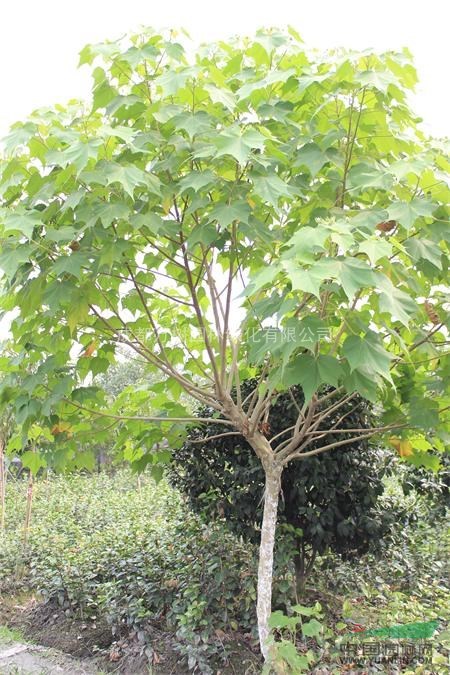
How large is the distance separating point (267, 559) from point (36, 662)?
1.67 meters

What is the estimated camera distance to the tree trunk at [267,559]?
2.81 m

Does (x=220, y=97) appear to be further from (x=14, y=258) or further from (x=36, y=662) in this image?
(x=36, y=662)

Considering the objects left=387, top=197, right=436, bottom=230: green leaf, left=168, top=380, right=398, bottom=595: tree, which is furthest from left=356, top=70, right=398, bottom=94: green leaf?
left=168, top=380, right=398, bottom=595: tree

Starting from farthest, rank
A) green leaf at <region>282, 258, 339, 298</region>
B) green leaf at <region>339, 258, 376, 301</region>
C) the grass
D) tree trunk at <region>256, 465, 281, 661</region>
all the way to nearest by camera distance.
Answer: the grass
tree trunk at <region>256, 465, 281, 661</region>
green leaf at <region>339, 258, 376, 301</region>
green leaf at <region>282, 258, 339, 298</region>

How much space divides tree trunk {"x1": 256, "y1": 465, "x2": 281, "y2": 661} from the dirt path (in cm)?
119

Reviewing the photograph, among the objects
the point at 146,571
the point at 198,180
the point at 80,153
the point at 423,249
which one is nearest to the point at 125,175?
the point at 80,153

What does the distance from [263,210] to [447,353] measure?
0.95 metres

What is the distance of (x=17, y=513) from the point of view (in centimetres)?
714

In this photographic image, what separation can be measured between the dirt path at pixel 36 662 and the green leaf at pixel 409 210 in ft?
9.61

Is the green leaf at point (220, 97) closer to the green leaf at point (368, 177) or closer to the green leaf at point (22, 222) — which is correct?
the green leaf at point (368, 177)

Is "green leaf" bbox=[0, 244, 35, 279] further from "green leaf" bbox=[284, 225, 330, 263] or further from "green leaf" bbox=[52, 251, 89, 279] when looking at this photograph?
"green leaf" bbox=[284, 225, 330, 263]

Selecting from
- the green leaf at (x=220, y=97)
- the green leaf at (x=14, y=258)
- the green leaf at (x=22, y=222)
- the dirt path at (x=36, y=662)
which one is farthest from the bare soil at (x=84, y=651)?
the green leaf at (x=220, y=97)

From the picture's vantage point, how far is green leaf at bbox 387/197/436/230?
1995mm

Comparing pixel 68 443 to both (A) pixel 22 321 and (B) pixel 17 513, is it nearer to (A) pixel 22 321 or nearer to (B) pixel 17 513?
(A) pixel 22 321
